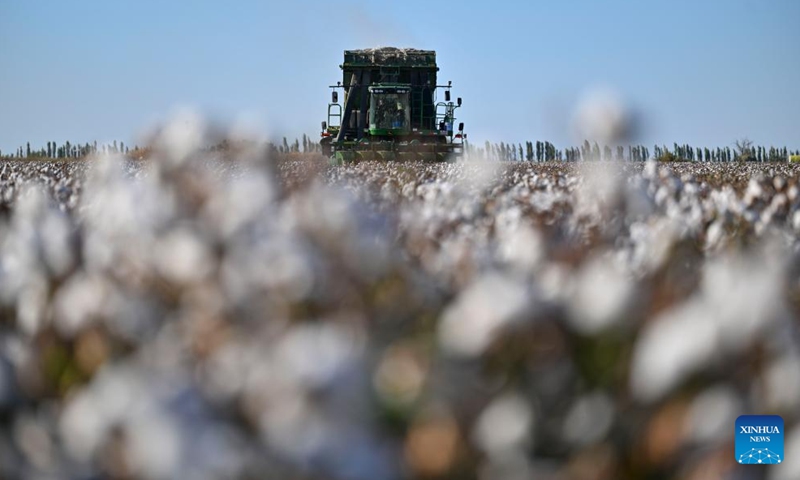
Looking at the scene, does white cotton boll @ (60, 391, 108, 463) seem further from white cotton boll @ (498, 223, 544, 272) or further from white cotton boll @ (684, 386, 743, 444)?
white cotton boll @ (498, 223, 544, 272)

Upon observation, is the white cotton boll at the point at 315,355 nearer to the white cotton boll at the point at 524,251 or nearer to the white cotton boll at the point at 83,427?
the white cotton boll at the point at 83,427

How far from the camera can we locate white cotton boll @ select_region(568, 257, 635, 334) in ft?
5.45

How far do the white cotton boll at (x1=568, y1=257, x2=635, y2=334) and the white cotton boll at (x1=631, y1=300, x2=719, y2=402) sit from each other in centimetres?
21

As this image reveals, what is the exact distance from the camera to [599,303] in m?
1.69

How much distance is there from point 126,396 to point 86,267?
3.62 ft

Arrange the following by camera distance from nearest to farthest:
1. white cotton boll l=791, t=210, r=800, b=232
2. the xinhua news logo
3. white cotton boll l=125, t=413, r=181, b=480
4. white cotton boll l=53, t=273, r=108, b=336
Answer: white cotton boll l=125, t=413, r=181, b=480 → the xinhua news logo → white cotton boll l=53, t=273, r=108, b=336 → white cotton boll l=791, t=210, r=800, b=232

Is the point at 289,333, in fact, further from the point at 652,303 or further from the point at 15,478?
the point at 652,303

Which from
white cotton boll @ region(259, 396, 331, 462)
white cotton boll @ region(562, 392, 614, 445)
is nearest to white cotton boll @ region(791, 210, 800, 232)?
white cotton boll @ region(562, 392, 614, 445)

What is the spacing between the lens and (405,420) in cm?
153

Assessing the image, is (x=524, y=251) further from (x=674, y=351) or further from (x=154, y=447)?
(x=154, y=447)

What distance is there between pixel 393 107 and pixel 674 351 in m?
24.1

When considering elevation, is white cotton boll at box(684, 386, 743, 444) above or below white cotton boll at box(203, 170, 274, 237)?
below

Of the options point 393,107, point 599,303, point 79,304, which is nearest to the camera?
point 599,303

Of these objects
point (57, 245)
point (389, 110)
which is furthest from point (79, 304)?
point (389, 110)
